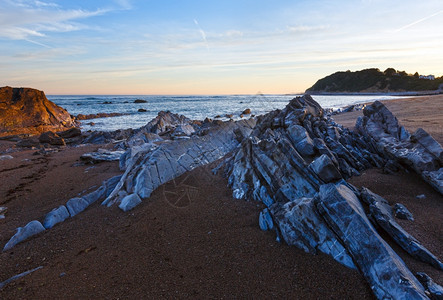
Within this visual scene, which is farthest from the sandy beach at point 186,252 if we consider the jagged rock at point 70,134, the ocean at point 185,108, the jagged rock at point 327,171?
the jagged rock at point 70,134

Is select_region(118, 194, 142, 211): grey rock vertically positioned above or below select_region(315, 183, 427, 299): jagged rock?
below

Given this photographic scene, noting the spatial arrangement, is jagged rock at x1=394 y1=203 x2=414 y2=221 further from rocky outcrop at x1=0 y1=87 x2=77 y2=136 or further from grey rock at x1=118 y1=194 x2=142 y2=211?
rocky outcrop at x1=0 y1=87 x2=77 y2=136

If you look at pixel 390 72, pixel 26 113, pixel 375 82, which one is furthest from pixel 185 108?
pixel 390 72

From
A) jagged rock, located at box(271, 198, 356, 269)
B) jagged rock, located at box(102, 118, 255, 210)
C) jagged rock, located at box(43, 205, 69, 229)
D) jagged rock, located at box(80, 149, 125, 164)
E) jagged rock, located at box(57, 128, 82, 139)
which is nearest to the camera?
jagged rock, located at box(271, 198, 356, 269)

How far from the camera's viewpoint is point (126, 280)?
177 inches

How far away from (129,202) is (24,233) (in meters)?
2.71

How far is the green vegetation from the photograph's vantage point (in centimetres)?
9300

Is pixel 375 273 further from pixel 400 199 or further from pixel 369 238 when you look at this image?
pixel 400 199

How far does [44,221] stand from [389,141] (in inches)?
456

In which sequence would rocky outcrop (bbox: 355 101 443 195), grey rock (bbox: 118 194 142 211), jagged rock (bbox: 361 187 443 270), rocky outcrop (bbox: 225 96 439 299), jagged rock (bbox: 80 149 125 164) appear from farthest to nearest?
jagged rock (bbox: 80 149 125 164), grey rock (bbox: 118 194 142 211), rocky outcrop (bbox: 355 101 443 195), jagged rock (bbox: 361 187 443 270), rocky outcrop (bbox: 225 96 439 299)

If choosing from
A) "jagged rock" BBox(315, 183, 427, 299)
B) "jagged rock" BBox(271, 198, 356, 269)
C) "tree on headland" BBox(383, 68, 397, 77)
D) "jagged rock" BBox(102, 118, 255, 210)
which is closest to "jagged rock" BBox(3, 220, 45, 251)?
"jagged rock" BBox(102, 118, 255, 210)

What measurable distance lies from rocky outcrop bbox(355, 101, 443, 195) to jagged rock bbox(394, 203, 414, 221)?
1539 millimetres

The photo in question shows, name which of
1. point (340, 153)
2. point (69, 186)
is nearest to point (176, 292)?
point (340, 153)

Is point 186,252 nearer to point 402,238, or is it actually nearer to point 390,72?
point 402,238
